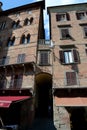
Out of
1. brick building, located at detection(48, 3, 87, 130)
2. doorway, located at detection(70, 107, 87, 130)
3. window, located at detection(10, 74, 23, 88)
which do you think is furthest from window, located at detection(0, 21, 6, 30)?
doorway, located at detection(70, 107, 87, 130)

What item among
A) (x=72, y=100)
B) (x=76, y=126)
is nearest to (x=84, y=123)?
(x=76, y=126)

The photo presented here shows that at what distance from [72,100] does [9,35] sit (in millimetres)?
13890

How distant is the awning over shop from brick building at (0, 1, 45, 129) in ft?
9.64

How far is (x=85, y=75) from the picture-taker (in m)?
15.8

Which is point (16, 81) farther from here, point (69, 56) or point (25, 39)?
point (69, 56)

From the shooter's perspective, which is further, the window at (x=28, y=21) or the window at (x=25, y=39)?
the window at (x=28, y=21)

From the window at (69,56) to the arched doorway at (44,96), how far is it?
2.63m

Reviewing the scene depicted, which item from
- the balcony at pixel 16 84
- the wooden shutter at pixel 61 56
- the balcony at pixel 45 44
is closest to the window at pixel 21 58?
the balcony at pixel 45 44

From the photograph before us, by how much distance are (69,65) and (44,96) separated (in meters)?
5.39

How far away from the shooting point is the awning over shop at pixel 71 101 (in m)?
12.4

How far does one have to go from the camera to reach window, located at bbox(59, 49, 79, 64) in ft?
56.1

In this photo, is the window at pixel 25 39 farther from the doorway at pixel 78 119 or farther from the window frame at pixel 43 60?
the doorway at pixel 78 119

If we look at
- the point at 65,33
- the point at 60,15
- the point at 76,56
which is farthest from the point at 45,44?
the point at 60,15

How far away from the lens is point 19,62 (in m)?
18.0
